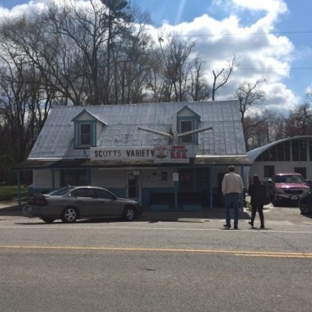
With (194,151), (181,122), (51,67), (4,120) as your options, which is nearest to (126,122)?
(181,122)

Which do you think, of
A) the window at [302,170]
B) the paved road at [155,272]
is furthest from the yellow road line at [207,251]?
the window at [302,170]

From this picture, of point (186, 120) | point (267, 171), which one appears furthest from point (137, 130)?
point (267, 171)

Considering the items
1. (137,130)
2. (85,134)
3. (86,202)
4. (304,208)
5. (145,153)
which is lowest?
(304,208)

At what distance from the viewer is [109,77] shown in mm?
46969

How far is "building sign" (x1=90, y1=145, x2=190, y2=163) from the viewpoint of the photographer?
74.4 feet

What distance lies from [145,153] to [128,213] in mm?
6142

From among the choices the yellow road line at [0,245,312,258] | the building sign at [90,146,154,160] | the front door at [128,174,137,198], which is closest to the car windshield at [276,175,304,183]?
the front door at [128,174,137,198]

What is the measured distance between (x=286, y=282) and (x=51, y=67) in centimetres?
4331

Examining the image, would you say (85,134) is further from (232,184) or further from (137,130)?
(232,184)

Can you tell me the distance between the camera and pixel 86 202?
16688 mm

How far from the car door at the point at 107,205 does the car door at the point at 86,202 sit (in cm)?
18

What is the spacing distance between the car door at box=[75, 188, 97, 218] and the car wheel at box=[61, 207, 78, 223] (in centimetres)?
24

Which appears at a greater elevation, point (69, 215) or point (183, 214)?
point (69, 215)

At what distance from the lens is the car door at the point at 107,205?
16984 mm
